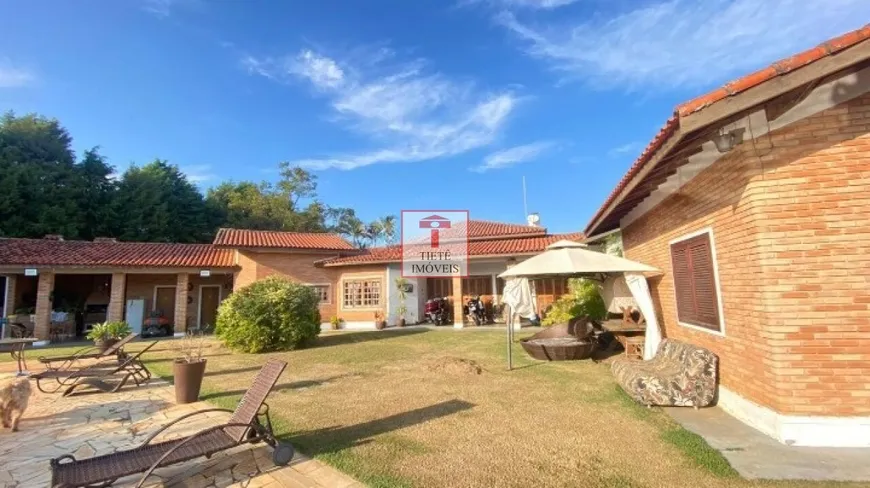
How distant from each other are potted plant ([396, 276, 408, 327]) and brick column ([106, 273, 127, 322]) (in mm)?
12049

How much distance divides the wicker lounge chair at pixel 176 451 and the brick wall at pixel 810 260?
5.21 metres

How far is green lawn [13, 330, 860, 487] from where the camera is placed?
3533 mm

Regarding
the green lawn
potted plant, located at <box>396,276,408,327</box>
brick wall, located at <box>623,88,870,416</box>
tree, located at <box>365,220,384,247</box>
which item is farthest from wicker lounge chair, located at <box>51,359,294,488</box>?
tree, located at <box>365,220,384,247</box>

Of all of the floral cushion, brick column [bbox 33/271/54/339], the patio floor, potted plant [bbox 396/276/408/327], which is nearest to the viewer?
the patio floor

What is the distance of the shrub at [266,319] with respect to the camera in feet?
38.0

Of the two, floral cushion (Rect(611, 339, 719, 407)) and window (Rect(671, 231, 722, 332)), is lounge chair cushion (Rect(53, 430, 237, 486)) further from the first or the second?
window (Rect(671, 231, 722, 332))

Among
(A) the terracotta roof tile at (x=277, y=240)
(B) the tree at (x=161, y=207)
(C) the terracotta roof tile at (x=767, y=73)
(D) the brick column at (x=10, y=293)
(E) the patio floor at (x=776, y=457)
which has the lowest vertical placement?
(E) the patio floor at (x=776, y=457)

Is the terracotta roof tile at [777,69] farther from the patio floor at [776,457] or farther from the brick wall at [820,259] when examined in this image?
the patio floor at [776,457]

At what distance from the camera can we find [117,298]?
16.7m

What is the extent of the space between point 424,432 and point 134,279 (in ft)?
67.7

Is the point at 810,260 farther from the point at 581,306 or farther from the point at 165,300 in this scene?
the point at 165,300

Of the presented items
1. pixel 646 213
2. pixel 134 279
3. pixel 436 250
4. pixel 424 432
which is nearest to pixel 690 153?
pixel 646 213

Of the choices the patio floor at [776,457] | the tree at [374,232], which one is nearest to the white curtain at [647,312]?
the patio floor at [776,457]

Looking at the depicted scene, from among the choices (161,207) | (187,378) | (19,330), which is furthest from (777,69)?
(161,207)
